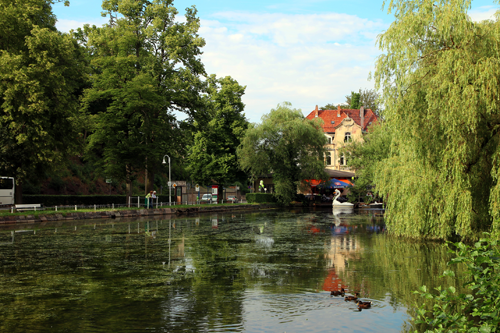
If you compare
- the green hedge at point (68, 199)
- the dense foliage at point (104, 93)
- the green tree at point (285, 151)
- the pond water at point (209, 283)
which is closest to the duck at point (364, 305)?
the pond water at point (209, 283)

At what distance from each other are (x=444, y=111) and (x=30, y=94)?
87.2 feet

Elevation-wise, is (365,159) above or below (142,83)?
below

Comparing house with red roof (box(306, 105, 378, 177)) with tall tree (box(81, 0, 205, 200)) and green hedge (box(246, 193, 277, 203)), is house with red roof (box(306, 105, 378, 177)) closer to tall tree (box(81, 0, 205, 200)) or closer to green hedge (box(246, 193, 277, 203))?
green hedge (box(246, 193, 277, 203))

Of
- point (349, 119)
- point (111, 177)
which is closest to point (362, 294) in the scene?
point (111, 177)

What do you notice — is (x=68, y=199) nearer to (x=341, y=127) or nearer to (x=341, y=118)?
(x=341, y=127)

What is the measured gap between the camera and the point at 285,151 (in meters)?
54.4

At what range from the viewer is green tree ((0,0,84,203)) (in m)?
30.6

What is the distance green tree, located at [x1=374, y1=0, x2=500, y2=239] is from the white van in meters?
28.5

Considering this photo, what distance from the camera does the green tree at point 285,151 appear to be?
54344mm

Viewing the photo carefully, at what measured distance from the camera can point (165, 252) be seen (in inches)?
649

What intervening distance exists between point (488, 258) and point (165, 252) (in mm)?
12851

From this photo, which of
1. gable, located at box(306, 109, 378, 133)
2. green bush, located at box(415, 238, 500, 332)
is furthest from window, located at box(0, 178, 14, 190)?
gable, located at box(306, 109, 378, 133)

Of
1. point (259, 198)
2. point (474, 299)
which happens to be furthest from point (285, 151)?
point (474, 299)

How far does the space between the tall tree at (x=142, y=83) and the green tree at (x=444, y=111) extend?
26.3 metres
